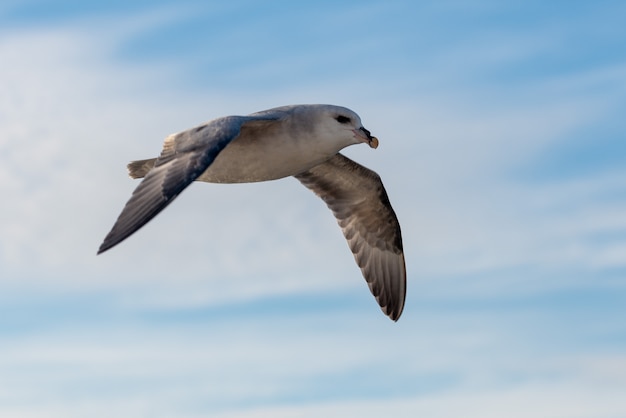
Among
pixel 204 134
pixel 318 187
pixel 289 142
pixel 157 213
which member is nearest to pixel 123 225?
pixel 157 213

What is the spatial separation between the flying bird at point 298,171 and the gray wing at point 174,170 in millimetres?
11

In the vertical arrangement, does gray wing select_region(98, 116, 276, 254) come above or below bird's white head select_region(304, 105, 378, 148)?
below

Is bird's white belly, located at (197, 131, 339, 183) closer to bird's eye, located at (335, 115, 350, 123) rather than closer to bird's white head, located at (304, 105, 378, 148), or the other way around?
bird's white head, located at (304, 105, 378, 148)

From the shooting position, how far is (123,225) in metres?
12.6

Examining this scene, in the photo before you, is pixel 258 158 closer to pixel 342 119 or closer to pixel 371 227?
pixel 342 119

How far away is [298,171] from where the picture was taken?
15031mm

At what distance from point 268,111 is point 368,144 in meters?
1.47

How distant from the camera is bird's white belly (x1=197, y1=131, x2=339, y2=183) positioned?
47.9ft

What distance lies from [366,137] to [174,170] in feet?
9.35

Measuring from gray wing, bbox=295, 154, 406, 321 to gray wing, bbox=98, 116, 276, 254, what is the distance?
3.80 m

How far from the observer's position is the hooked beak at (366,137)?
48.7 ft

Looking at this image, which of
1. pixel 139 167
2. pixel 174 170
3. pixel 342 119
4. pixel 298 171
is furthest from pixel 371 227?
pixel 174 170

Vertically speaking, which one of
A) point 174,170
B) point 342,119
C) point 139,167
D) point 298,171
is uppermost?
point 342,119

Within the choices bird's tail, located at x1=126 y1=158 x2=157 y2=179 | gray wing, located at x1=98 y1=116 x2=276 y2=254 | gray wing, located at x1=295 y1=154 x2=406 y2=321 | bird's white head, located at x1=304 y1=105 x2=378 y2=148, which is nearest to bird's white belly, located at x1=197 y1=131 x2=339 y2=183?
bird's white head, located at x1=304 y1=105 x2=378 y2=148
